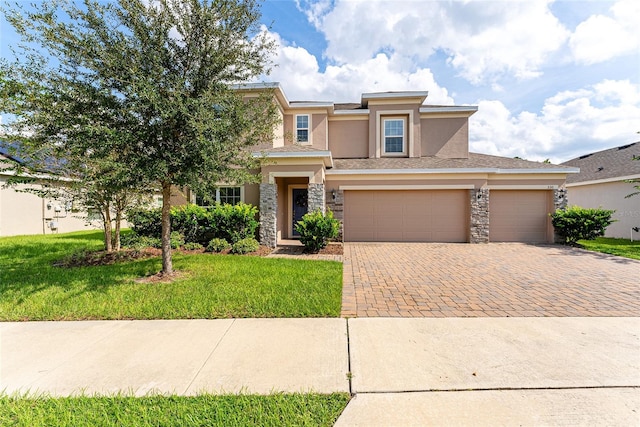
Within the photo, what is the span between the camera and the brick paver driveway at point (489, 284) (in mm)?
4617

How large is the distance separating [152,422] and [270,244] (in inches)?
336

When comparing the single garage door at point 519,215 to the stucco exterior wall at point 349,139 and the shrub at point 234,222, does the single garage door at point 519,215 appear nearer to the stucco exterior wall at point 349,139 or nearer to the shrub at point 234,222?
the stucco exterior wall at point 349,139

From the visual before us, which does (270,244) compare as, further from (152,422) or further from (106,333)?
(152,422)

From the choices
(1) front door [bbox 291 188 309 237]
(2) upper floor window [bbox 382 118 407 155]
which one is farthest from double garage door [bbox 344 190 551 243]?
(2) upper floor window [bbox 382 118 407 155]

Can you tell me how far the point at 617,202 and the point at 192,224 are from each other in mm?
21087

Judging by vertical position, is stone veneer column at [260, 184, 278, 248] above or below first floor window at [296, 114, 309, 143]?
below

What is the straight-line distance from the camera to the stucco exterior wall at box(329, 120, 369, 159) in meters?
14.8

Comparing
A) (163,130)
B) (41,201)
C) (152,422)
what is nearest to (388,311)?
(152,422)

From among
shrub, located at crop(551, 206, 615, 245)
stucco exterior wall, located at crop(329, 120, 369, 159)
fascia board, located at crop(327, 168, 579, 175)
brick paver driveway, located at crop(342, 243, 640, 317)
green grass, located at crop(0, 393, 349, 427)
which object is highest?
stucco exterior wall, located at crop(329, 120, 369, 159)

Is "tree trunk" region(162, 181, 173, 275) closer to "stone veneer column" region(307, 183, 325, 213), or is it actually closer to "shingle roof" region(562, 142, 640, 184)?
"stone veneer column" region(307, 183, 325, 213)

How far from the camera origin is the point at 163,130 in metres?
5.64

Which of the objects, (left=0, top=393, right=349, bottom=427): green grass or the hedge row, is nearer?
(left=0, top=393, right=349, bottom=427): green grass

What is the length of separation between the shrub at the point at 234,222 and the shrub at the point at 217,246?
0.44 meters

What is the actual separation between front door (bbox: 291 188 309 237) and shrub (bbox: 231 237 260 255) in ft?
11.7
